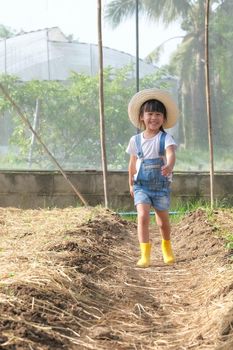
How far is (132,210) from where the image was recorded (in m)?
8.77

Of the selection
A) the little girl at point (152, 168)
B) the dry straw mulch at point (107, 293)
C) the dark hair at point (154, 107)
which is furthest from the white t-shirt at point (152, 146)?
the dry straw mulch at point (107, 293)

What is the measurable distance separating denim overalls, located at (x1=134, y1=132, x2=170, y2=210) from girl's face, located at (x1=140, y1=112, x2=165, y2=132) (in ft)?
0.39

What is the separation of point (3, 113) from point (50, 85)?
83cm

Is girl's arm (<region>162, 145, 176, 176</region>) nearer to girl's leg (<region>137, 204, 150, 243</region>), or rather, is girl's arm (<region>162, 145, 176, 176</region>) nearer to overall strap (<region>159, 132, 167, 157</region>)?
overall strap (<region>159, 132, 167, 157</region>)

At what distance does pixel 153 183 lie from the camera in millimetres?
4727

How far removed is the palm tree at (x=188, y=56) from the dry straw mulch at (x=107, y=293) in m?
3.25

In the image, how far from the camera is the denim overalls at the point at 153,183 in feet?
15.5

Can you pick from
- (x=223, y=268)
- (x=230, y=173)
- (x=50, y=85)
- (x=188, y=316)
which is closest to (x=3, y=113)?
(x=50, y=85)

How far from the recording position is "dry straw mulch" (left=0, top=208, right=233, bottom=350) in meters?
2.58

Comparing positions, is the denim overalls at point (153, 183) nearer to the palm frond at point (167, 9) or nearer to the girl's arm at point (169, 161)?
the girl's arm at point (169, 161)

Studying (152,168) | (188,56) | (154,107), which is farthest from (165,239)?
(188,56)

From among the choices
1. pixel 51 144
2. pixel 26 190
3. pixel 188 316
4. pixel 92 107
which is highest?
pixel 92 107

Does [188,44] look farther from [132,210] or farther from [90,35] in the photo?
[132,210]

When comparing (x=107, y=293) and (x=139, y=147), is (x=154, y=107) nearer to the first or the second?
(x=139, y=147)
